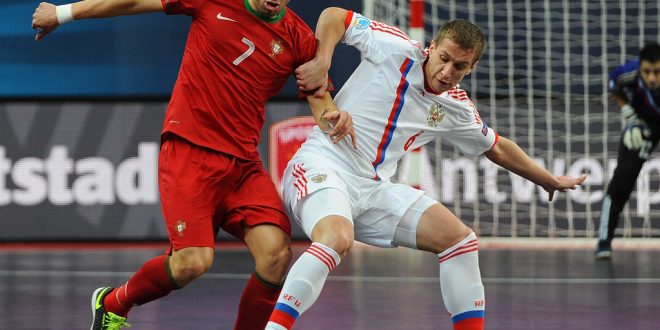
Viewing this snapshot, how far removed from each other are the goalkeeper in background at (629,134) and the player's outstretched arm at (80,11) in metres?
4.89

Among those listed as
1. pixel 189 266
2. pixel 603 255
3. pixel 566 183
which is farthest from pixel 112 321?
pixel 603 255

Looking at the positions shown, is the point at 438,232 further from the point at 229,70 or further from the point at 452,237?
the point at 229,70

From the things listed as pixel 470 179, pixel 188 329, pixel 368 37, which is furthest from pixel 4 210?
pixel 368 37

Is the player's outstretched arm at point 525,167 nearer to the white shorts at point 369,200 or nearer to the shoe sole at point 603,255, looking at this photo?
the white shorts at point 369,200

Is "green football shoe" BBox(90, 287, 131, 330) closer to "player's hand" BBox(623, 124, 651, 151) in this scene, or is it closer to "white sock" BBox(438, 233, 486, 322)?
"white sock" BBox(438, 233, 486, 322)

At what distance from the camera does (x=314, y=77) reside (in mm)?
5035

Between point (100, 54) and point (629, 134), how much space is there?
4826 mm

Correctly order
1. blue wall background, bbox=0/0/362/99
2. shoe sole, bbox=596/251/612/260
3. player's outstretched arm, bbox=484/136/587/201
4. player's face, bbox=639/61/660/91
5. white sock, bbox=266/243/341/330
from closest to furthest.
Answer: white sock, bbox=266/243/341/330 → player's outstretched arm, bbox=484/136/587/201 → player's face, bbox=639/61/660/91 → shoe sole, bbox=596/251/612/260 → blue wall background, bbox=0/0/362/99

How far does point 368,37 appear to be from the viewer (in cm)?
520

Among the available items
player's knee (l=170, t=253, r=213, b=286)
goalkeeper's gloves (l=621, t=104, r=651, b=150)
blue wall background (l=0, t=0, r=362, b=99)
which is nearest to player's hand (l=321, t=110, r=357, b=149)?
player's knee (l=170, t=253, r=213, b=286)

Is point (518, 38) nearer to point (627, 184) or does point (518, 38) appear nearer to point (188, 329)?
point (627, 184)

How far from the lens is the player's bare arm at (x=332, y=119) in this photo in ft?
16.0

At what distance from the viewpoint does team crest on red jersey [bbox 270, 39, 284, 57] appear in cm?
509

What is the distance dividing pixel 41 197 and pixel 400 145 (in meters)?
5.60
